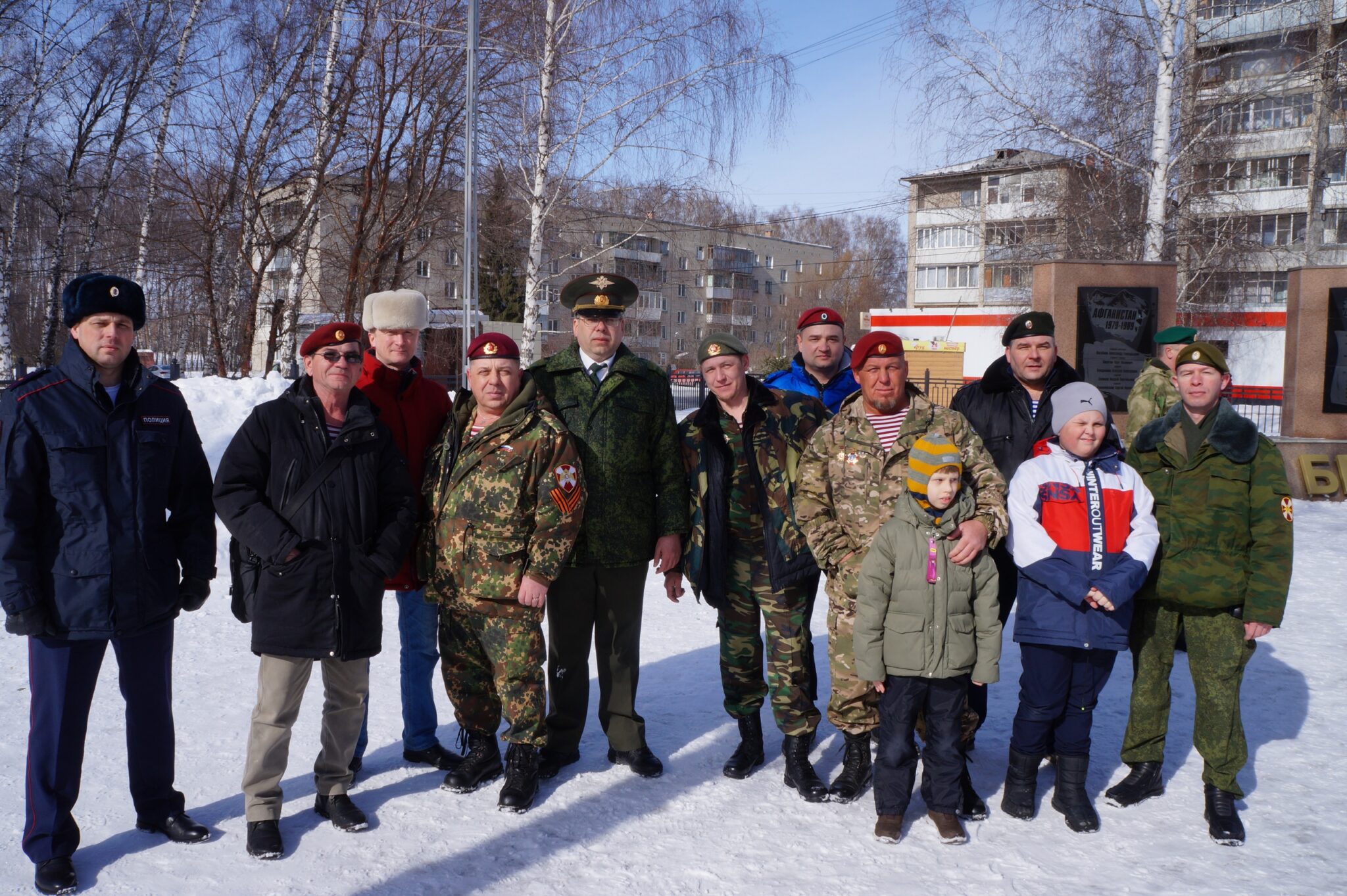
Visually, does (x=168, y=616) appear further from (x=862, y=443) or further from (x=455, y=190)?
(x=455, y=190)

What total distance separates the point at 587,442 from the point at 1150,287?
27.1 feet

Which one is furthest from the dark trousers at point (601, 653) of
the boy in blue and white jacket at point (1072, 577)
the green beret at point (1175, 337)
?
the green beret at point (1175, 337)

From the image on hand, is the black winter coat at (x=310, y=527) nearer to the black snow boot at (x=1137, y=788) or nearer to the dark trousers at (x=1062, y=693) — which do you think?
the dark trousers at (x=1062, y=693)

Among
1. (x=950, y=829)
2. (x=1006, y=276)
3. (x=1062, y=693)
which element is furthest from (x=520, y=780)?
(x=1006, y=276)

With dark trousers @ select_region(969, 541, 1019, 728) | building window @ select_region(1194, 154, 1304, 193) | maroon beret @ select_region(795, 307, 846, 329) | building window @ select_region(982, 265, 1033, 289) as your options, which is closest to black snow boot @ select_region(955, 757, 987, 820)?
dark trousers @ select_region(969, 541, 1019, 728)

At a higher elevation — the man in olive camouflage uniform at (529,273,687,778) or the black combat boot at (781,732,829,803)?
the man in olive camouflage uniform at (529,273,687,778)

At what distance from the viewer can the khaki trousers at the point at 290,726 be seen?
352cm

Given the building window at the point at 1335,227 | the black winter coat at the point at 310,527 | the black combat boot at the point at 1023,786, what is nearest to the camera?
the black winter coat at the point at 310,527

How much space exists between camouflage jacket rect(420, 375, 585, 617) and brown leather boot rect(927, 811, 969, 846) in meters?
1.72

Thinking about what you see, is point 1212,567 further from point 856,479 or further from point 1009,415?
point 856,479

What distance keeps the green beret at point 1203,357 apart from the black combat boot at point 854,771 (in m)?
1.99

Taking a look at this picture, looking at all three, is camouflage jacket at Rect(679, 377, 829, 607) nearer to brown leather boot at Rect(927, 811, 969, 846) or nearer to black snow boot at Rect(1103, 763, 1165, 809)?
brown leather boot at Rect(927, 811, 969, 846)

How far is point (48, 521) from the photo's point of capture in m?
3.30

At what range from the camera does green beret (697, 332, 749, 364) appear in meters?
4.20
